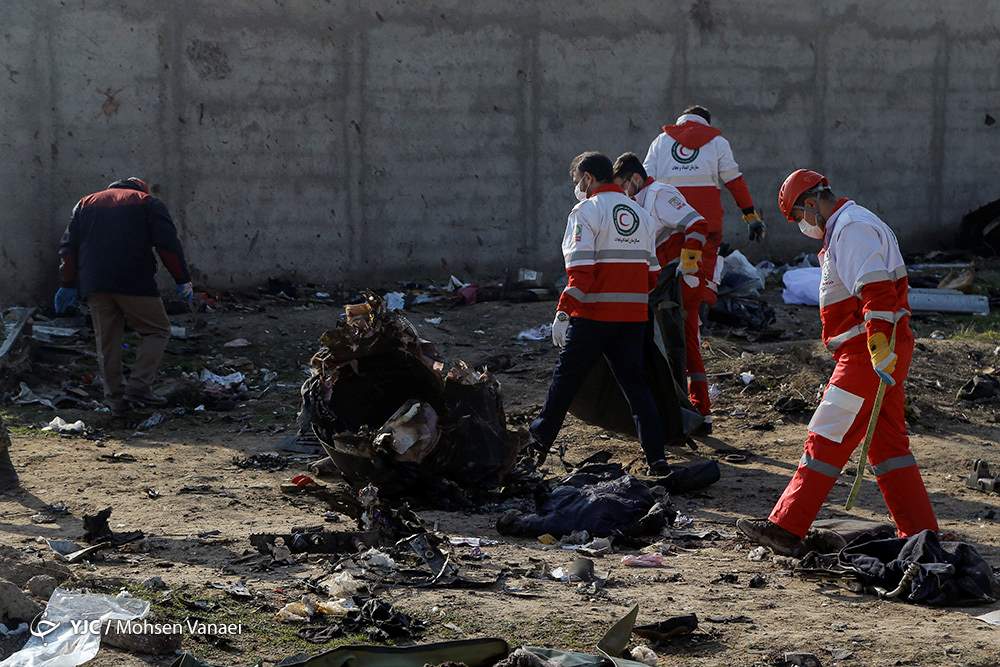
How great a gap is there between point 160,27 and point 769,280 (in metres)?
6.91

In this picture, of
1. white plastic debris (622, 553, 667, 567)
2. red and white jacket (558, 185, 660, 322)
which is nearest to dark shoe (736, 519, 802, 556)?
white plastic debris (622, 553, 667, 567)

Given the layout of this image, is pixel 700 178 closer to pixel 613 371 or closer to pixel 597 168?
pixel 597 168

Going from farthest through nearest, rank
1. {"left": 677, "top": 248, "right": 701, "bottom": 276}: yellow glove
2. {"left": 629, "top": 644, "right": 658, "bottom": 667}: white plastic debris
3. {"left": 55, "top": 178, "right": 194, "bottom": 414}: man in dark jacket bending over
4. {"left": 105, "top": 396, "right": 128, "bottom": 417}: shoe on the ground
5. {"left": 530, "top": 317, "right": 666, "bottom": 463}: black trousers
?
{"left": 105, "top": 396, "right": 128, "bottom": 417}: shoe on the ground, {"left": 55, "top": 178, "right": 194, "bottom": 414}: man in dark jacket bending over, {"left": 677, "top": 248, "right": 701, "bottom": 276}: yellow glove, {"left": 530, "top": 317, "right": 666, "bottom": 463}: black trousers, {"left": 629, "top": 644, "right": 658, "bottom": 667}: white plastic debris

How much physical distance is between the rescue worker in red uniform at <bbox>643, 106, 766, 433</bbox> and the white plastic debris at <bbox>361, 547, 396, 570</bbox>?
3643 mm

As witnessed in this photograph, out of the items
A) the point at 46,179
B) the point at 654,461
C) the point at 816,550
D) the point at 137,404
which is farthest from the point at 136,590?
the point at 46,179

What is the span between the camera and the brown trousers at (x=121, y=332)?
969 centimetres

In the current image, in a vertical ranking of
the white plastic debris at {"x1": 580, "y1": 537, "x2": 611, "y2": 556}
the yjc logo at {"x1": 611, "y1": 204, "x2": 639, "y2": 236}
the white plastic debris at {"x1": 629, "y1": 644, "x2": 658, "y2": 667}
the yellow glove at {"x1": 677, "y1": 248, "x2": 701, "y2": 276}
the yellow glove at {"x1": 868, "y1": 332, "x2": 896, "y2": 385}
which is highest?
the yjc logo at {"x1": 611, "y1": 204, "x2": 639, "y2": 236}

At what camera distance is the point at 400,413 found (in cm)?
724

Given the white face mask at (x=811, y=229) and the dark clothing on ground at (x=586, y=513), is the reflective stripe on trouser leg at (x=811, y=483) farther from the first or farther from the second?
the white face mask at (x=811, y=229)

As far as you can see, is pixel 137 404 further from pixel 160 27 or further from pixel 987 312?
pixel 987 312

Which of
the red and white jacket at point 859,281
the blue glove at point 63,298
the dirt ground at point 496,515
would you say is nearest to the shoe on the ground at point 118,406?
the dirt ground at point 496,515

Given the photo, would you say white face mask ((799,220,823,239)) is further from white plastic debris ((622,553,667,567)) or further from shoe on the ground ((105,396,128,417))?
shoe on the ground ((105,396,128,417))

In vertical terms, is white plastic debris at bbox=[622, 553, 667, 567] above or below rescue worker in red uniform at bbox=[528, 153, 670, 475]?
below

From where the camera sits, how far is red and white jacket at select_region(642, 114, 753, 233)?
9.57 m
